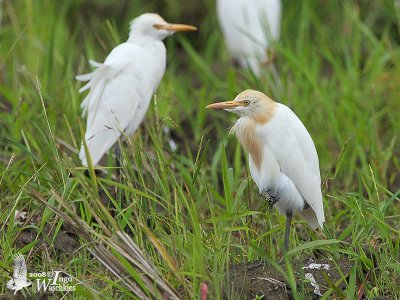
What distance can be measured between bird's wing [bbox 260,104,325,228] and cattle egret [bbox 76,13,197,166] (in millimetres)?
1066

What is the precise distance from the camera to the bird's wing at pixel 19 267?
2.91 m

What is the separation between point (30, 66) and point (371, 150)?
2.23 meters

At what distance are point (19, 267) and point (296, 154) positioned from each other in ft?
3.32

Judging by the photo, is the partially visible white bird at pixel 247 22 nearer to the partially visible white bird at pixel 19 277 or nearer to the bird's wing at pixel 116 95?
the bird's wing at pixel 116 95

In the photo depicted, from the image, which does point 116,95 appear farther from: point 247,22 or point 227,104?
point 247,22

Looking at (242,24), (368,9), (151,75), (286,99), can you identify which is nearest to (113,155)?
(151,75)

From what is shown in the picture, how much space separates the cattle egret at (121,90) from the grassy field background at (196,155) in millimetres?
103

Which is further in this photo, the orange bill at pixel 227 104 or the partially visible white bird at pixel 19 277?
the orange bill at pixel 227 104

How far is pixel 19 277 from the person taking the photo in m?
2.90

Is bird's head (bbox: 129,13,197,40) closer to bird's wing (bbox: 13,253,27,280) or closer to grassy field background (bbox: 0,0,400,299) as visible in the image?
grassy field background (bbox: 0,0,400,299)

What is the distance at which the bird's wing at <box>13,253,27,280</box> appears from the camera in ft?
9.54

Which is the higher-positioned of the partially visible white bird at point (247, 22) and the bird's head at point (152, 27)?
the bird's head at point (152, 27)

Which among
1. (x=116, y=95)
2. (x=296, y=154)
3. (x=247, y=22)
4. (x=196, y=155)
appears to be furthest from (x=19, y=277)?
(x=247, y=22)

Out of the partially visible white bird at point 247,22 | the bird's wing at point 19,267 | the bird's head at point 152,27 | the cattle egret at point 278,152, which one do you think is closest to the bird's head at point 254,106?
the cattle egret at point 278,152
